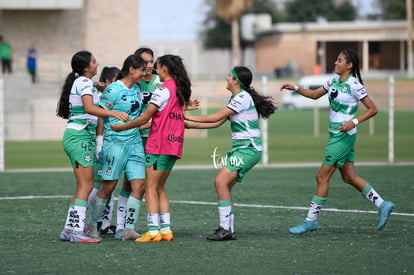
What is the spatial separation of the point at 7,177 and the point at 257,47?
57.5 meters

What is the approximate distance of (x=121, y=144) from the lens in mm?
9953

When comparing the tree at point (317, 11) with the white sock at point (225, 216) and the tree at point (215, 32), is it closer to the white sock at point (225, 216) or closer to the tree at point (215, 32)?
the tree at point (215, 32)

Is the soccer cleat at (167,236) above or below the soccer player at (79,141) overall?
below

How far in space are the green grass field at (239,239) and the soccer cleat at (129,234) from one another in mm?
154

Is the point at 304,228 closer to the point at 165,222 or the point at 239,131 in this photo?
the point at 239,131

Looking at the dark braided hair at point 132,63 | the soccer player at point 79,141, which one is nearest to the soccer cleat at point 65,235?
the soccer player at point 79,141

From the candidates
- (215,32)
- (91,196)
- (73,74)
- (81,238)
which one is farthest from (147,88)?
(215,32)

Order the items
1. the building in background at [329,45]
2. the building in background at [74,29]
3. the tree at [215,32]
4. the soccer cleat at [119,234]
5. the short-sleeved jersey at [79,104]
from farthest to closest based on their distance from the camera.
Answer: the tree at [215,32], the building in background at [329,45], the building in background at [74,29], the soccer cleat at [119,234], the short-sleeved jersey at [79,104]

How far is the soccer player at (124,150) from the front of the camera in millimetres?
9875

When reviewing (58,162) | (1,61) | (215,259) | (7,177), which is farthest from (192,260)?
(1,61)

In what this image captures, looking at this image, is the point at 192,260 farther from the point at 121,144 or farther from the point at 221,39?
the point at 221,39

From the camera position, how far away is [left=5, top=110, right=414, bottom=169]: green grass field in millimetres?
23703

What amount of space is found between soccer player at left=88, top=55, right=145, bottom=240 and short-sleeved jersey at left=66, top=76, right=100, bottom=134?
0.76 ft

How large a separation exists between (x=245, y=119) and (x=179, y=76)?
0.88 meters
